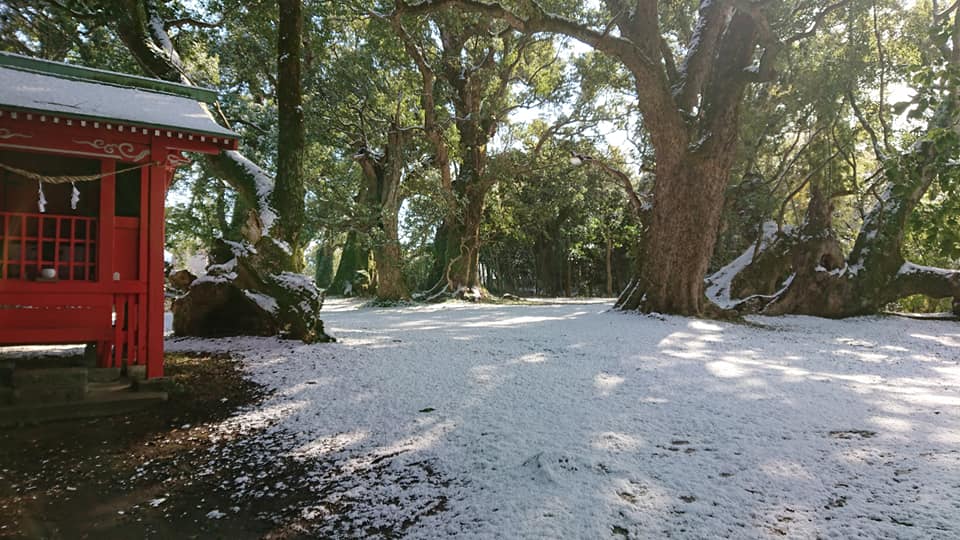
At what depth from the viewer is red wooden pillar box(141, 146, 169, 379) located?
4156 mm

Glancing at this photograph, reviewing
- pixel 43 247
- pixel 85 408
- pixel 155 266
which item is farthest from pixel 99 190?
pixel 85 408

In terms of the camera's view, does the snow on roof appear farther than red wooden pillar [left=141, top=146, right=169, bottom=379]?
No

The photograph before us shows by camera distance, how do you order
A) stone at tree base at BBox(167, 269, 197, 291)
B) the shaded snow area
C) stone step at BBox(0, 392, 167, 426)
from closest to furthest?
the shaded snow area → stone step at BBox(0, 392, 167, 426) → stone at tree base at BBox(167, 269, 197, 291)

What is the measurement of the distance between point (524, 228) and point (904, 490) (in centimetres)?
1794

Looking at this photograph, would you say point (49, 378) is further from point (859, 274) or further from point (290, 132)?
point (859, 274)

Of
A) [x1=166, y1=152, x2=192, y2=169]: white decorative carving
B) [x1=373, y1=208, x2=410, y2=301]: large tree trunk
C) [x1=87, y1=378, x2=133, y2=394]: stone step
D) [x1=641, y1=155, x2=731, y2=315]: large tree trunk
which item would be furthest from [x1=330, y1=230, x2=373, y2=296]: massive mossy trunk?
[x1=87, y1=378, x2=133, y2=394]: stone step

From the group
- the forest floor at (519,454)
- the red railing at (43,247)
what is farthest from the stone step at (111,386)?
the red railing at (43,247)

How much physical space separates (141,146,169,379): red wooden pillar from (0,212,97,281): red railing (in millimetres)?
423

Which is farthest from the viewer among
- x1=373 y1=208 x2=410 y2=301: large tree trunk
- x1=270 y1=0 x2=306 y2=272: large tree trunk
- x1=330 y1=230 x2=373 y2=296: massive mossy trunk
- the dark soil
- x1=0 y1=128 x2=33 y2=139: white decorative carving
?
x1=330 y1=230 x2=373 y2=296: massive mossy trunk

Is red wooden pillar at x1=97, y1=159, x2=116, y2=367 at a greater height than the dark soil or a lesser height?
greater

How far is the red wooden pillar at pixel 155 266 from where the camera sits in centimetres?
416

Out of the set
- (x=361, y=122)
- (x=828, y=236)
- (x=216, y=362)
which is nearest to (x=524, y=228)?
(x=361, y=122)

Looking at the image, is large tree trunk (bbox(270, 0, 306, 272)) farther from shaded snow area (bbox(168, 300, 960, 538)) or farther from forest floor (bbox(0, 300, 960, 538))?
forest floor (bbox(0, 300, 960, 538))

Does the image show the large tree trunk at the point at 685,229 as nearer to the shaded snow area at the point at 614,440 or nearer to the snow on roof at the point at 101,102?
the shaded snow area at the point at 614,440
